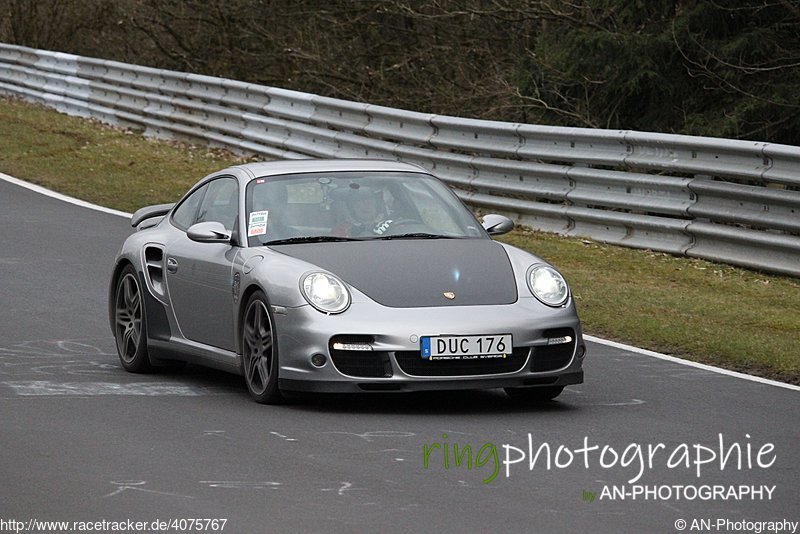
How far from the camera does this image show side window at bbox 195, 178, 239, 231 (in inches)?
398

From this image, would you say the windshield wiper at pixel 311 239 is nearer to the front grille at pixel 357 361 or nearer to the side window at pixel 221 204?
the side window at pixel 221 204

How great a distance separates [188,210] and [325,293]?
213 cm

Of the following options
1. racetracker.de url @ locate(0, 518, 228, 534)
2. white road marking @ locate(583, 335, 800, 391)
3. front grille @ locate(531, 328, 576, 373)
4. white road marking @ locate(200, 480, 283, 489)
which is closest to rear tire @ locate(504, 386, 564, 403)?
front grille @ locate(531, 328, 576, 373)

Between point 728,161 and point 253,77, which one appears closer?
point 728,161

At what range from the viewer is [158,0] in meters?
30.4

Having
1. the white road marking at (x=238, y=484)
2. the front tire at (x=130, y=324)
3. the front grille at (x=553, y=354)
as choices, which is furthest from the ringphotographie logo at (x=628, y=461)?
the front tire at (x=130, y=324)

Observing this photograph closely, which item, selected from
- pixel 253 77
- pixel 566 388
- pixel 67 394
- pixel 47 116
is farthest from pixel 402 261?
pixel 253 77

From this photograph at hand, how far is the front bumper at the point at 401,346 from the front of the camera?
8.74 meters

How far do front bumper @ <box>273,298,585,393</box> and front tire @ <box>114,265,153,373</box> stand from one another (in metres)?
1.73

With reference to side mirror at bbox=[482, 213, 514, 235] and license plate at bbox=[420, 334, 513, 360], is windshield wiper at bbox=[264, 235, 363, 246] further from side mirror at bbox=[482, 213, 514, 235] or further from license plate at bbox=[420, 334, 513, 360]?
license plate at bbox=[420, 334, 513, 360]

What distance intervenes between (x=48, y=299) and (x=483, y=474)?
6.60 metres

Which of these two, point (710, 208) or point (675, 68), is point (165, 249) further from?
point (675, 68)

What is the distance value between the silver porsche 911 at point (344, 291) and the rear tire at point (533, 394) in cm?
1

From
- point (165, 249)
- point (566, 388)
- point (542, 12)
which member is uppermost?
point (542, 12)
